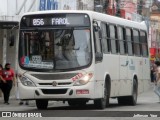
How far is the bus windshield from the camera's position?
69.2 feet

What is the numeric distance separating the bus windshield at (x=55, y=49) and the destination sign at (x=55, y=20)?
0.20 metres

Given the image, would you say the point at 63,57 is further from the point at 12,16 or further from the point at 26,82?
the point at 12,16

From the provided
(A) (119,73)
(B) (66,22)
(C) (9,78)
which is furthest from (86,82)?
(C) (9,78)

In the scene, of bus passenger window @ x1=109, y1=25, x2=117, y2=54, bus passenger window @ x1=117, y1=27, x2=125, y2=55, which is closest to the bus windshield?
bus passenger window @ x1=109, y1=25, x2=117, y2=54

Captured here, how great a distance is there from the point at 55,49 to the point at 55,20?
1020 mm

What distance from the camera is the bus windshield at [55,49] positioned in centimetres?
2109

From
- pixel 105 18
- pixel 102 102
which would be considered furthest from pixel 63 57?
pixel 105 18

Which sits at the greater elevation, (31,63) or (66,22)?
(66,22)

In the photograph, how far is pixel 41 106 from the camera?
23031 mm

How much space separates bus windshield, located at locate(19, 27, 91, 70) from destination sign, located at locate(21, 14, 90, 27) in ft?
0.65

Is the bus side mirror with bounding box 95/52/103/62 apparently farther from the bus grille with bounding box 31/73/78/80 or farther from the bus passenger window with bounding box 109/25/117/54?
the bus passenger window with bounding box 109/25/117/54

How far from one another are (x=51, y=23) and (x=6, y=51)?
1276 centimetres

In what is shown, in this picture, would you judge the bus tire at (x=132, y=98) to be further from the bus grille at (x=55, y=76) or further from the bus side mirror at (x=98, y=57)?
the bus grille at (x=55, y=76)

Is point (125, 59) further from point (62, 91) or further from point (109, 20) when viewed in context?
point (62, 91)
